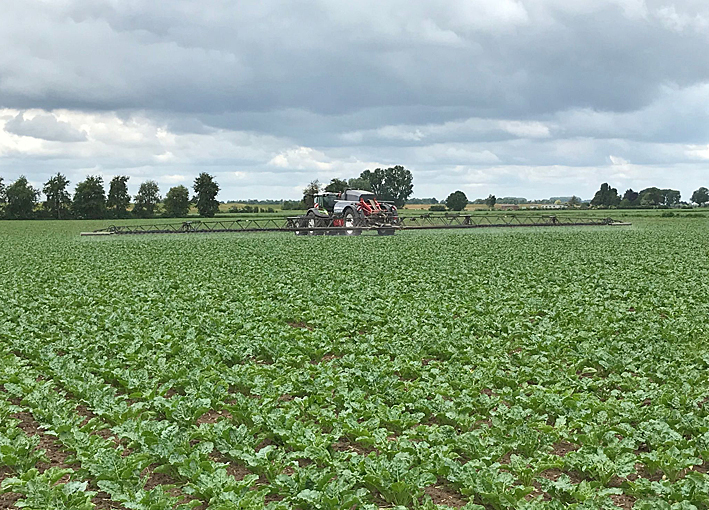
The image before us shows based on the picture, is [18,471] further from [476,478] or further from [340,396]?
[476,478]

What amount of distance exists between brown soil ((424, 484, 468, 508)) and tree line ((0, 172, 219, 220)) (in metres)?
102

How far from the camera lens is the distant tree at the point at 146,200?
111 m

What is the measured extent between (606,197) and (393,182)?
52504mm

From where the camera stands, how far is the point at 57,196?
111 metres

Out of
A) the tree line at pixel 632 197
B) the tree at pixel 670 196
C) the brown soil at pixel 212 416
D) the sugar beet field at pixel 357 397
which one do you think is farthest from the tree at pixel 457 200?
the brown soil at pixel 212 416

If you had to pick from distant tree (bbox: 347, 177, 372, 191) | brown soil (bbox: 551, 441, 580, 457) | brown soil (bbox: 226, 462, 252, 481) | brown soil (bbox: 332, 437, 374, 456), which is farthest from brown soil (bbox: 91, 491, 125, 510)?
distant tree (bbox: 347, 177, 372, 191)

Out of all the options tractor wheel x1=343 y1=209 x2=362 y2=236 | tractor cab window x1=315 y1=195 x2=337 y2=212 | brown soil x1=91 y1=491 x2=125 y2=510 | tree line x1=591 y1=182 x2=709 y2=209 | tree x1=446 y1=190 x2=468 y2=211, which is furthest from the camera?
tree line x1=591 y1=182 x2=709 y2=209

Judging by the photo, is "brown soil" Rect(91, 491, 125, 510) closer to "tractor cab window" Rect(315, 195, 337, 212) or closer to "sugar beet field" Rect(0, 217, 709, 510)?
"sugar beet field" Rect(0, 217, 709, 510)

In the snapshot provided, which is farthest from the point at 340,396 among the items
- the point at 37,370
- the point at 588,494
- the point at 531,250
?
the point at 531,250

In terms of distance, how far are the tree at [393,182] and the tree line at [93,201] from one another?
33.3 meters

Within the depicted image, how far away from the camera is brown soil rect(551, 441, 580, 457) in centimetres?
657

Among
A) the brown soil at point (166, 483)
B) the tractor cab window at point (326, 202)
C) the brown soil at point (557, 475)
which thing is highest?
the tractor cab window at point (326, 202)

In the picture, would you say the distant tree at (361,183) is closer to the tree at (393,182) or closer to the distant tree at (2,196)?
the tree at (393,182)

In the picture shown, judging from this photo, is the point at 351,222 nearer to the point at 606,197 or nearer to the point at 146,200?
the point at 146,200
